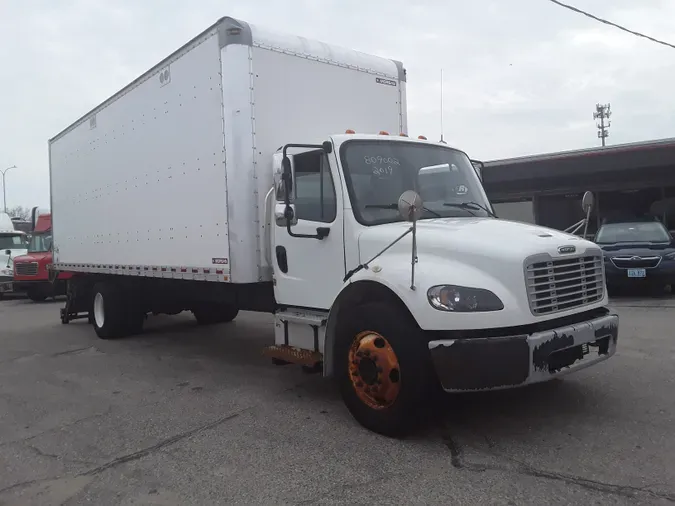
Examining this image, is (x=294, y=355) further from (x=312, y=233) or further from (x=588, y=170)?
(x=588, y=170)

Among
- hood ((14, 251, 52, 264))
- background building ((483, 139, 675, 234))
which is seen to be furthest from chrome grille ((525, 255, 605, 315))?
hood ((14, 251, 52, 264))

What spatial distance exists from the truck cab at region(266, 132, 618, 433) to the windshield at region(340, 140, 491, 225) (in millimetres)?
13

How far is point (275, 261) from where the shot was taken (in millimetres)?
5895

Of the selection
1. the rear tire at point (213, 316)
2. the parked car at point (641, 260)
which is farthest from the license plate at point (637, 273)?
the rear tire at point (213, 316)

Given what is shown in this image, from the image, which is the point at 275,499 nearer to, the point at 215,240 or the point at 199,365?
the point at 215,240

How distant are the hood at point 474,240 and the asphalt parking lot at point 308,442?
1373 millimetres

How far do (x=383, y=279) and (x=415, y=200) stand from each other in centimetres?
73

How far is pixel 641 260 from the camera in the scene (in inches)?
441

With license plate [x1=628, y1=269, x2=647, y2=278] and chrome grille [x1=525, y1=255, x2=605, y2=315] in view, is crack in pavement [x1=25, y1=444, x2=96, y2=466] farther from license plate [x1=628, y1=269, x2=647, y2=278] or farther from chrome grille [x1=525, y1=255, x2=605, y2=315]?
license plate [x1=628, y1=269, x2=647, y2=278]

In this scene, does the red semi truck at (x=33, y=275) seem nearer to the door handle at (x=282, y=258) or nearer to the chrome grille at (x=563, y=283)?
the door handle at (x=282, y=258)

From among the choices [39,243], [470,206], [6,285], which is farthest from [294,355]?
[6,285]

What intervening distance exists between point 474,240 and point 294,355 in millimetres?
2122

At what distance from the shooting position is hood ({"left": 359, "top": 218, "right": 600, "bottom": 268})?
4282mm

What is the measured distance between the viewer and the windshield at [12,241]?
20.4 m
